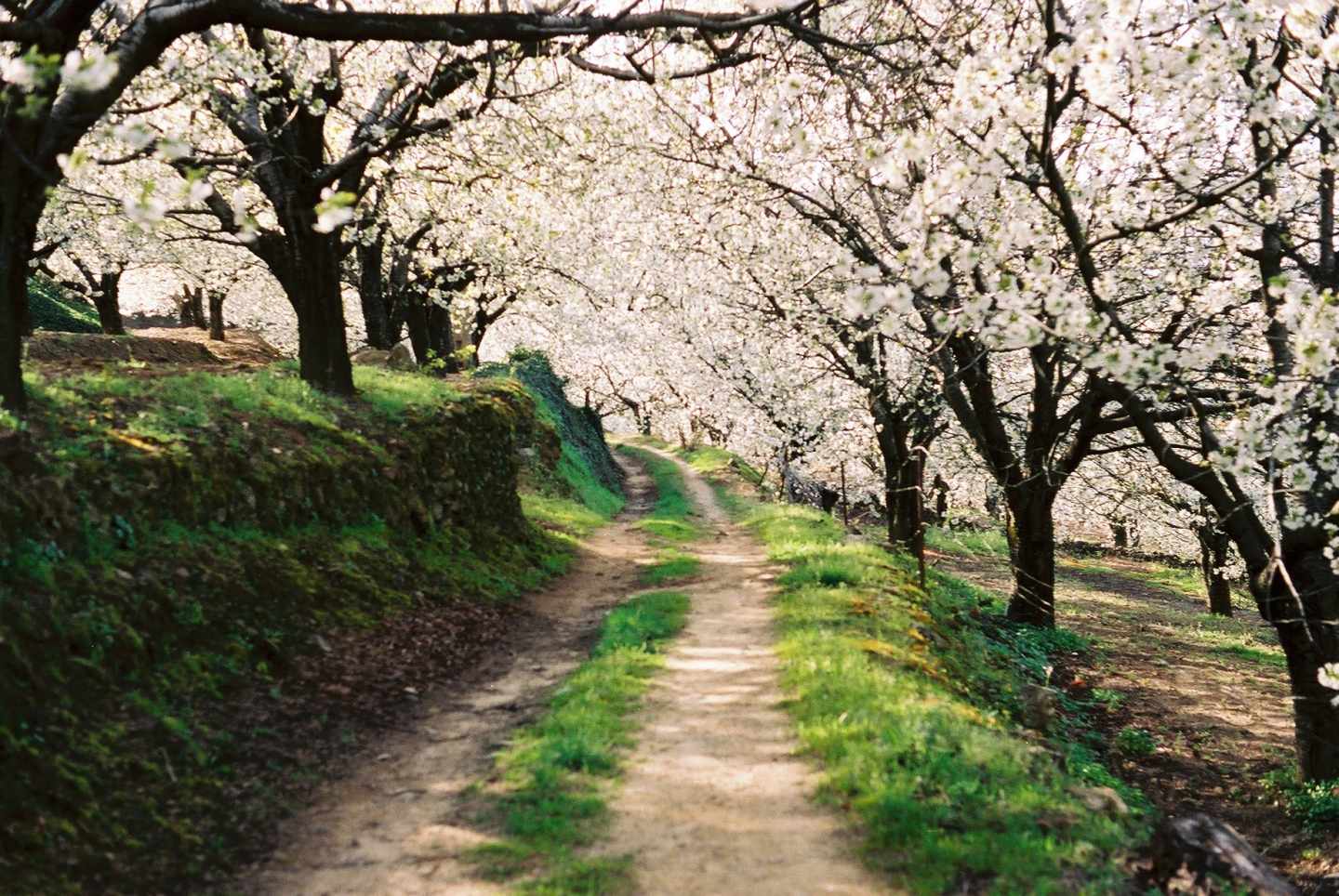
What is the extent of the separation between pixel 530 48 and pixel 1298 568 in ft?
37.5

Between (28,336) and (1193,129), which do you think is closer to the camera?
(1193,129)

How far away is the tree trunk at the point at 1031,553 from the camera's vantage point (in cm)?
1820

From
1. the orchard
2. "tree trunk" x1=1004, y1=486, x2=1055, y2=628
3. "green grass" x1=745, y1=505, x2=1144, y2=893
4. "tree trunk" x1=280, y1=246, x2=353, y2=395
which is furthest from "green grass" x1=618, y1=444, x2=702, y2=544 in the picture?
"tree trunk" x1=280, y1=246, x2=353, y2=395

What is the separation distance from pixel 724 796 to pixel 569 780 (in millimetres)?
1248

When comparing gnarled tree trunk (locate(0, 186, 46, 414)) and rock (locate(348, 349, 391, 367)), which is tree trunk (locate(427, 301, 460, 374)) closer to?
rock (locate(348, 349, 391, 367))

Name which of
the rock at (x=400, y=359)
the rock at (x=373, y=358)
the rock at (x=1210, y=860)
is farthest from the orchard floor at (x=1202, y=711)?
the rock at (x=373, y=358)

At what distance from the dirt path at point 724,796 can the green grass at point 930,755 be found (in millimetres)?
262

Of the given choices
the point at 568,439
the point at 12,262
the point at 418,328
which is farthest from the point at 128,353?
the point at 568,439

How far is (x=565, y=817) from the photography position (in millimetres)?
6305

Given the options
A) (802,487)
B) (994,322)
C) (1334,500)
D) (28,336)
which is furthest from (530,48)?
(802,487)

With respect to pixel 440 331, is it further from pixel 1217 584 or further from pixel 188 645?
pixel 1217 584

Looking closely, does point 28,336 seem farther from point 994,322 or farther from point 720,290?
point 994,322

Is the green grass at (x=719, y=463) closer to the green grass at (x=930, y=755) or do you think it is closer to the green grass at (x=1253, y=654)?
the green grass at (x=1253, y=654)

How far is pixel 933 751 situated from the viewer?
698cm
